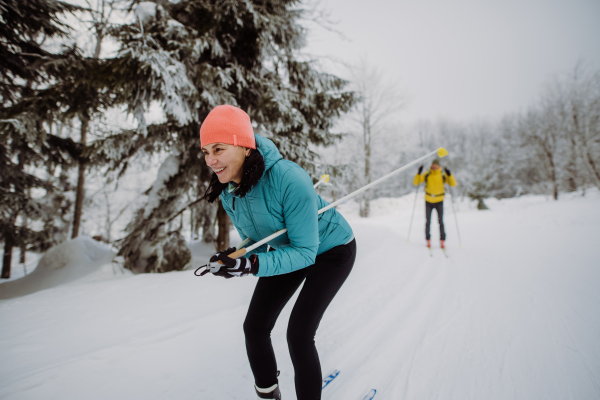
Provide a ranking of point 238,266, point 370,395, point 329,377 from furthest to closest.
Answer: point 329,377 → point 370,395 → point 238,266

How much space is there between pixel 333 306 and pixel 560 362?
213 centimetres

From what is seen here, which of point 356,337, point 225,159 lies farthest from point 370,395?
point 225,159

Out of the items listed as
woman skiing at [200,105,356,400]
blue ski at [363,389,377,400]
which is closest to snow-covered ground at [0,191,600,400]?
blue ski at [363,389,377,400]

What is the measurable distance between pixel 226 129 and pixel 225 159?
0.59ft

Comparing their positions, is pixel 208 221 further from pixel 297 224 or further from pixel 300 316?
pixel 297 224

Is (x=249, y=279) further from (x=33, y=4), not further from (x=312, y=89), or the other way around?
(x=33, y=4)

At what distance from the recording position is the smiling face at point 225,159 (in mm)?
1505

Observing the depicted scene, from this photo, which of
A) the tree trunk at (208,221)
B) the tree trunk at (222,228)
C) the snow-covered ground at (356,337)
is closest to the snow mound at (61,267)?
the tree trunk at (222,228)

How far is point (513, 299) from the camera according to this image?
10.7ft

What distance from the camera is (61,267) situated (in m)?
6.57

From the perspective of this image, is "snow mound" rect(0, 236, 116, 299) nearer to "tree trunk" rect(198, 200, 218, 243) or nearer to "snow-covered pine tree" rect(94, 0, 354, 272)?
"snow-covered pine tree" rect(94, 0, 354, 272)

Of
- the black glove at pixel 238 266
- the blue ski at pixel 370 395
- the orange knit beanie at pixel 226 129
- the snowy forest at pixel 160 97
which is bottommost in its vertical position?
the blue ski at pixel 370 395

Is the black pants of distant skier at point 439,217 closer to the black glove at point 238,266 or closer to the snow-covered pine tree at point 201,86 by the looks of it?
the snow-covered pine tree at point 201,86

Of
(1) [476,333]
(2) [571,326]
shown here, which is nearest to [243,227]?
(1) [476,333]
